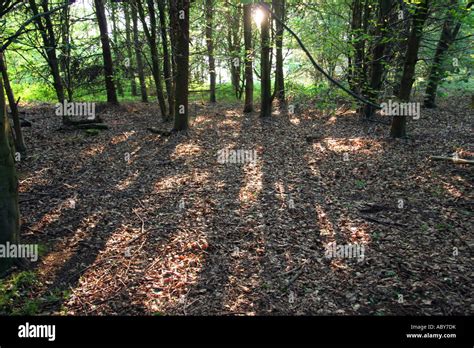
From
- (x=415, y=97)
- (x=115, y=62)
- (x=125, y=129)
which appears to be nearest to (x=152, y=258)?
(x=125, y=129)

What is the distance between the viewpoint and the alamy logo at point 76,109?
558 inches

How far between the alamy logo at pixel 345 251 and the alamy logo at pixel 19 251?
5.66 m

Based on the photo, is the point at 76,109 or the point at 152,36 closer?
the point at 152,36

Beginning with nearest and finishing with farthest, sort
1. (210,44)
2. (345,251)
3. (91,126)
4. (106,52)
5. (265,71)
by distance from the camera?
(345,251) < (91,126) < (265,71) < (106,52) < (210,44)

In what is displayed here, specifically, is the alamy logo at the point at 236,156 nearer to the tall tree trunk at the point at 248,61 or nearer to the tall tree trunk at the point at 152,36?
the tall tree trunk at the point at 152,36

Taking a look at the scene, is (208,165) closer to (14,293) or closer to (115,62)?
(14,293)

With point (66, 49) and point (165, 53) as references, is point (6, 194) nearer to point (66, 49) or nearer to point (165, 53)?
point (165, 53)

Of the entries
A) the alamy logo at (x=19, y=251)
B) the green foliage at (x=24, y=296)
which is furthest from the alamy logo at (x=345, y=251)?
the alamy logo at (x=19, y=251)

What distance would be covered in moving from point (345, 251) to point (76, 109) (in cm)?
1561

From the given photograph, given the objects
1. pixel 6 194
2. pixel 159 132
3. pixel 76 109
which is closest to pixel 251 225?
pixel 6 194

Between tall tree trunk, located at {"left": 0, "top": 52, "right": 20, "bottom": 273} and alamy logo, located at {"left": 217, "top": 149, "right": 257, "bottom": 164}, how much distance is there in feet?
20.9
